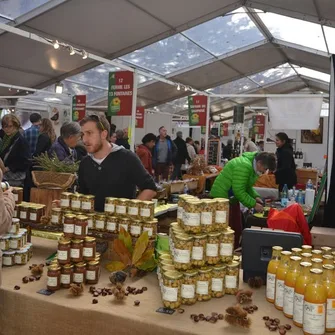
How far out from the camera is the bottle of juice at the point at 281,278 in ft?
6.24

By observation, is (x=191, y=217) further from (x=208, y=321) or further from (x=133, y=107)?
(x=133, y=107)

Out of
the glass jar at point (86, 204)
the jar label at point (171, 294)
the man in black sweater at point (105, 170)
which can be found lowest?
the jar label at point (171, 294)

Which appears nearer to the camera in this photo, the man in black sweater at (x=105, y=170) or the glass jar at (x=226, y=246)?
the glass jar at (x=226, y=246)

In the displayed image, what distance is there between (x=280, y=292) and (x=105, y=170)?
1623 mm

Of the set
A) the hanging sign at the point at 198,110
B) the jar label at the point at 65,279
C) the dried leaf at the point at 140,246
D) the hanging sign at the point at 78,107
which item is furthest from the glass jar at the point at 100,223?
the hanging sign at the point at 78,107

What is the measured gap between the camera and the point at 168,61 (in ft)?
38.4

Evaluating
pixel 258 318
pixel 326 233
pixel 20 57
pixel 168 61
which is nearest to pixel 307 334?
pixel 258 318

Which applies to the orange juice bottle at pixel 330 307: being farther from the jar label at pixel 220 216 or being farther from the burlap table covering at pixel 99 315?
the jar label at pixel 220 216

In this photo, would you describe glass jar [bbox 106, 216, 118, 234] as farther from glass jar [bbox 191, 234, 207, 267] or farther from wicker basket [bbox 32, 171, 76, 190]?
wicker basket [bbox 32, 171, 76, 190]

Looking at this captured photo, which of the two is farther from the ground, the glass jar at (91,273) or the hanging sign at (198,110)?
the hanging sign at (198,110)

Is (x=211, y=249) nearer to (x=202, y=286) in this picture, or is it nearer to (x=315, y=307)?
(x=202, y=286)

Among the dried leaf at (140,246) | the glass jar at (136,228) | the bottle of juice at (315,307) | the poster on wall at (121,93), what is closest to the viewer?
the bottle of juice at (315,307)

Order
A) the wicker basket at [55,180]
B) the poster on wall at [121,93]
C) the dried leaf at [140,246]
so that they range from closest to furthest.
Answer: the dried leaf at [140,246] < the wicker basket at [55,180] < the poster on wall at [121,93]

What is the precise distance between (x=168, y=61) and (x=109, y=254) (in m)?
9.78
